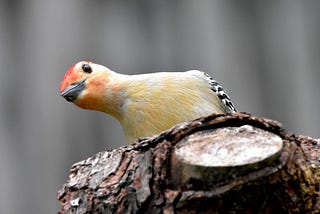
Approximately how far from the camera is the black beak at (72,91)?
3.89m

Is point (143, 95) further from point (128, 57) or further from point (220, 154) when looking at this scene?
point (220, 154)

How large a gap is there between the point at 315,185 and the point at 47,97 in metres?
2.27

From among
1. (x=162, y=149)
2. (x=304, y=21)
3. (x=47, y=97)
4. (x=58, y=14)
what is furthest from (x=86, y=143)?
(x=162, y=149)

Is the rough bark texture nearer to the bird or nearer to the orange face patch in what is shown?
the bird

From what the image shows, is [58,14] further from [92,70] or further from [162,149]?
[162,149]

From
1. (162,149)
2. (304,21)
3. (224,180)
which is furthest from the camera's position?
(304,21)

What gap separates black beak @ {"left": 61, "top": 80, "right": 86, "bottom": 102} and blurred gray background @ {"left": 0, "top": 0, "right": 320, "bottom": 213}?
0.64ft

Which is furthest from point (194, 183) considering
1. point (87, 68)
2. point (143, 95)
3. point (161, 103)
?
point (87, 68)

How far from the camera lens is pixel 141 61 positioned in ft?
14.1

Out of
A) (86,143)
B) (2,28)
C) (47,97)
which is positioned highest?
(2,28)

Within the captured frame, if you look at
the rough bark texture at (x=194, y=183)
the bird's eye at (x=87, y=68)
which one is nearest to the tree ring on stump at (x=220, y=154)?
the rough bark texture at (x=194, y=183)

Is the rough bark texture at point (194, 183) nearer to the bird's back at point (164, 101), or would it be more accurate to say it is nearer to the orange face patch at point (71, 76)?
the bird's back at point (164, 101)

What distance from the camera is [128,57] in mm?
4312

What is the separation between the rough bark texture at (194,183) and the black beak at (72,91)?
1.54 metres
